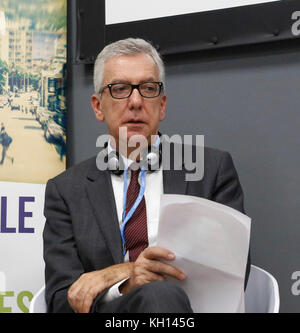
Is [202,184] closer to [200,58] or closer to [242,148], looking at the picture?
[242,148]

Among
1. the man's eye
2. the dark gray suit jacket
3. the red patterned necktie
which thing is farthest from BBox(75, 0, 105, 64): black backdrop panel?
the red patterned necktie

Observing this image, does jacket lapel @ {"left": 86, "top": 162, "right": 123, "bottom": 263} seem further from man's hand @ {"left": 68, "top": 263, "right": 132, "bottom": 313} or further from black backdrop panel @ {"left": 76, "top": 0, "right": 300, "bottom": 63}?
black backdrop panel @ {"left": 76, "top": 0, "right": 300, "bottom": 63}

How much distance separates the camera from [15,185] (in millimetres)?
2250

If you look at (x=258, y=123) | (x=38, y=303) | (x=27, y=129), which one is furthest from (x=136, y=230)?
(x=27, y=129)

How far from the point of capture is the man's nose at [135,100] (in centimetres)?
176

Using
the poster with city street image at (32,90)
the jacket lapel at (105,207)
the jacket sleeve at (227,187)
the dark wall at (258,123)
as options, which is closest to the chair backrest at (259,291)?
the jacket sleeve at (227,187)

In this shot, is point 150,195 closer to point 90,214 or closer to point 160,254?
point 90,214

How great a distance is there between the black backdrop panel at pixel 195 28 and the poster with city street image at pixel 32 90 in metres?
0.12

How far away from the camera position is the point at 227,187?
1735mm

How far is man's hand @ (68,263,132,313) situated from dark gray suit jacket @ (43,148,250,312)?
11cm

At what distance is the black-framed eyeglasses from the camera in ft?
5.85

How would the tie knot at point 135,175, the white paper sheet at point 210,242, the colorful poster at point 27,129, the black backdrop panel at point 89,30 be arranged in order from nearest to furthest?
the white paper sheet at point 210,242 < the tie knot at point 135,175 < the colorful poster at point 27,129 < the black backdrop panel at point 89,30

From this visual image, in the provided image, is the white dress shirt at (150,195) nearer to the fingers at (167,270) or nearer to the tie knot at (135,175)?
the tie knot at (135,175)
